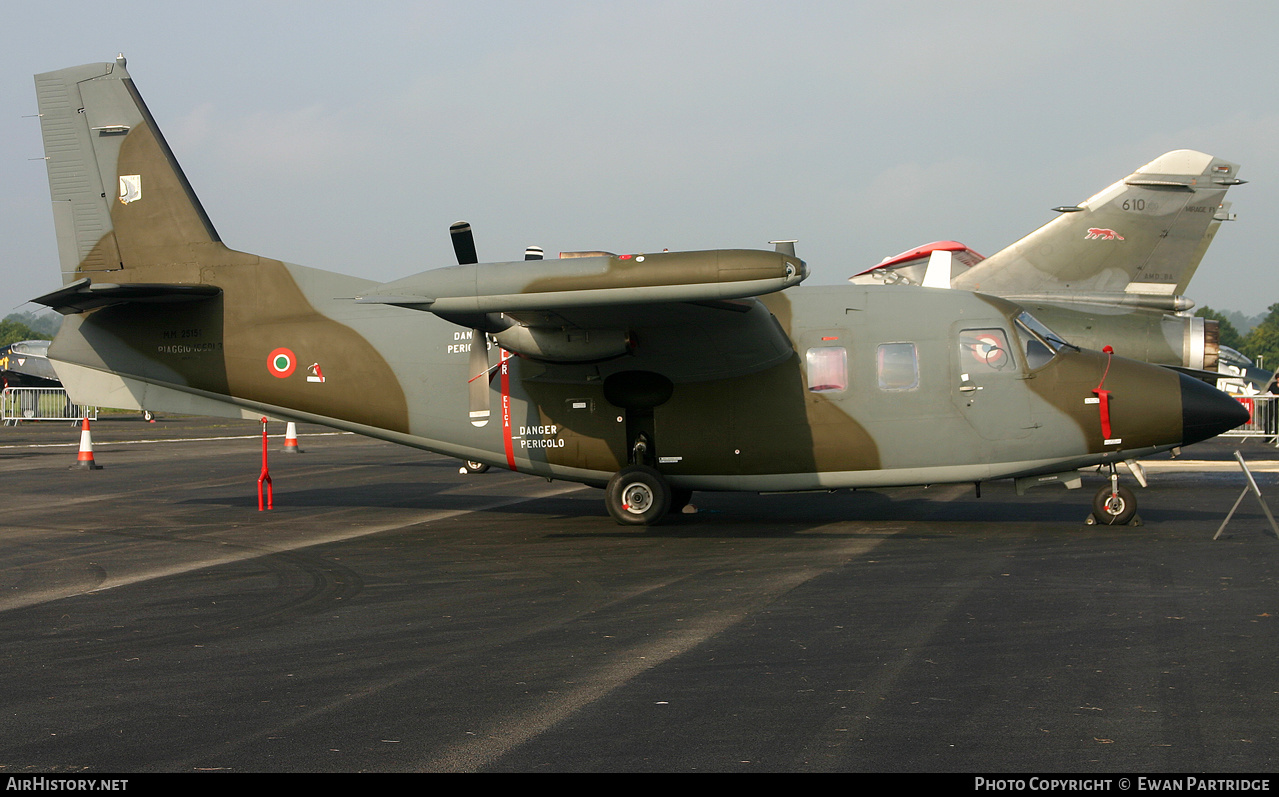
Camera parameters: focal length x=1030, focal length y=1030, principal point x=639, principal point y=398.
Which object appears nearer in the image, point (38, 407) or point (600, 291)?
point (600, 291)

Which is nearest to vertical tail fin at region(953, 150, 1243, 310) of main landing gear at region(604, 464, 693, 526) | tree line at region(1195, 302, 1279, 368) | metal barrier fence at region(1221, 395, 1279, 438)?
main landing gear at region(604, 464, 693, 526)

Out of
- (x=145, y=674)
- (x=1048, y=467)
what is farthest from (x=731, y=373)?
(x=145, y=674)

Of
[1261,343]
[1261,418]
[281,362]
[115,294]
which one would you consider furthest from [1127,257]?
[1261,343]

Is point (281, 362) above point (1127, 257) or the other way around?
the other way around

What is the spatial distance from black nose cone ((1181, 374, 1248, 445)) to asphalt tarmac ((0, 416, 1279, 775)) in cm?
132

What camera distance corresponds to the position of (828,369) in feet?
45.8

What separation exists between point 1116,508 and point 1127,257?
314 inches

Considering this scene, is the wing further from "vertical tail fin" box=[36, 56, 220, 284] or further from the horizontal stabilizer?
"vertical tail fin" box=[36, 56, 220, 284]

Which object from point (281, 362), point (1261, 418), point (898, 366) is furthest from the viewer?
point (1261, 418)

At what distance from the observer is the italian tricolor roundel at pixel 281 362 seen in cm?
1487

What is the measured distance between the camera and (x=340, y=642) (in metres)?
7.79

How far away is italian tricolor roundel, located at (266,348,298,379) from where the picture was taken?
14.9 m

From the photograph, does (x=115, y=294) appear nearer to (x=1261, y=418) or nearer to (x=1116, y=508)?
(x=1116, y=508)

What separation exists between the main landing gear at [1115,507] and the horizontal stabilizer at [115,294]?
12772 mm
